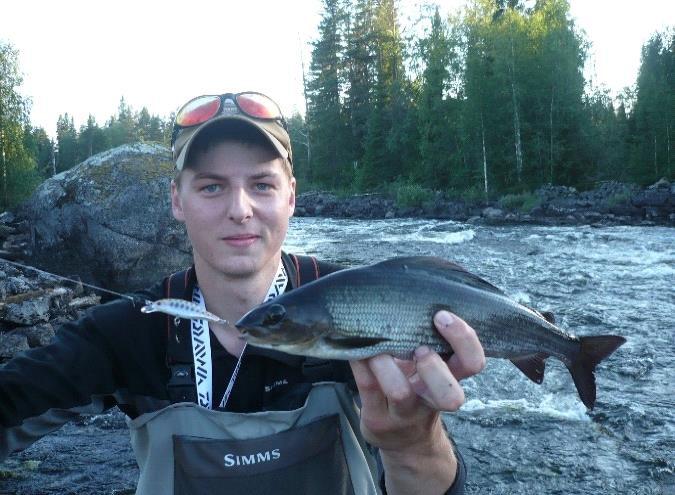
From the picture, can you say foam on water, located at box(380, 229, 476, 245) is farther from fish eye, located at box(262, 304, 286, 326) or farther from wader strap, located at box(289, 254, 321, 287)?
fish eye, located at box(262, 304, 286, 326)

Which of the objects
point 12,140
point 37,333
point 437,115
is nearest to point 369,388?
point 37,333

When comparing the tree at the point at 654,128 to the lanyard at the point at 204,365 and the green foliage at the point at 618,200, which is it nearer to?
the green foliage at the point at 618,200

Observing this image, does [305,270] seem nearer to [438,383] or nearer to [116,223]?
[438,383]

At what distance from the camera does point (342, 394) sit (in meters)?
2.97

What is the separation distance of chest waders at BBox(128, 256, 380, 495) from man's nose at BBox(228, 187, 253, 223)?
0.65m

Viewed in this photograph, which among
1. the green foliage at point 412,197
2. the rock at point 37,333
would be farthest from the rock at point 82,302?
the green foliage at point 412,197

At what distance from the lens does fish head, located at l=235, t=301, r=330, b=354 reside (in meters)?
2.44

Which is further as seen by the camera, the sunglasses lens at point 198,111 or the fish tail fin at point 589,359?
the sunglasses lens at point 198,111

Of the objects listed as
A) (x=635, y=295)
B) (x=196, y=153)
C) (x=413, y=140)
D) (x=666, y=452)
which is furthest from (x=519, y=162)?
(x=196, y=153)

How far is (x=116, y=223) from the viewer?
431 inches

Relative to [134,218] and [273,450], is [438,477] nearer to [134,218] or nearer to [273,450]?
[273,450]

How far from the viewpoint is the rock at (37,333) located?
27.7 feet

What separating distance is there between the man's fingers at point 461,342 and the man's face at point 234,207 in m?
1.06

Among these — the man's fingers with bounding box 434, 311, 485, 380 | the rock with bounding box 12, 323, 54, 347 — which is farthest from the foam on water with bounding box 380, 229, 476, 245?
the man's fingers with bounding box 434, 311, 485, 380
